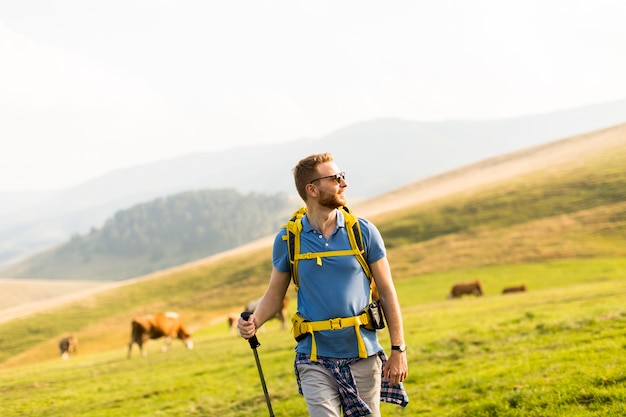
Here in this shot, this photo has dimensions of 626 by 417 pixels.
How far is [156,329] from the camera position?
3241cm

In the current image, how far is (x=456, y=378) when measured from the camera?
42.4ft

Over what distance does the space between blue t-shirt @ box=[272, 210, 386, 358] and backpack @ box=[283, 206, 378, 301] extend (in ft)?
0.14

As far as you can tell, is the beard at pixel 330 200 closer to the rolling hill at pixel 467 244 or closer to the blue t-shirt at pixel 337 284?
the blue t-shirt at pixel 337 284

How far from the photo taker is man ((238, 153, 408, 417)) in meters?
5.79

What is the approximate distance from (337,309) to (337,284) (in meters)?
0.25

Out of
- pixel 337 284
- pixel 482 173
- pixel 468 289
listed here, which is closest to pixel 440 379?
pixel 337 284

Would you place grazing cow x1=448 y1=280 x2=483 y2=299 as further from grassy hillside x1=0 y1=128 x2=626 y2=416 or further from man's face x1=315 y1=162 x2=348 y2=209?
man's face x1=315 y1=162 x2=348 y2=209

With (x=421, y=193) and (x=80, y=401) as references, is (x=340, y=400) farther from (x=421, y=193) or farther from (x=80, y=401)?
(x=421, y=193)

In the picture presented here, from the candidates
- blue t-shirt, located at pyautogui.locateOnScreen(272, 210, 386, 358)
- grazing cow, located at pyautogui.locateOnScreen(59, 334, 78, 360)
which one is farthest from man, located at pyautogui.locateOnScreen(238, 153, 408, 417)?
grazing cow, located at pyautogui.locateOnScreen(59, 334, 78, 360)

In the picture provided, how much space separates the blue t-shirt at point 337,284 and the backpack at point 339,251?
4cm

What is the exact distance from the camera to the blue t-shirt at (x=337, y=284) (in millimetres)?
5785

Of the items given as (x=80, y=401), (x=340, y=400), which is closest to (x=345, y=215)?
(x=340, y=400)

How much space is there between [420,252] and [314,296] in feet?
288

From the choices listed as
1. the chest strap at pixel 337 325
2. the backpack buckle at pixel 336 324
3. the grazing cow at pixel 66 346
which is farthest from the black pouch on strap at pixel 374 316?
the grazing cow at pixel 66 346
